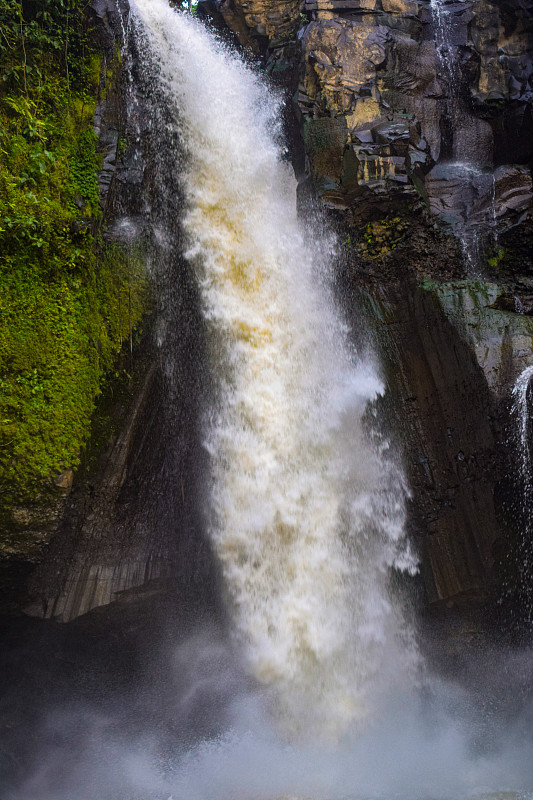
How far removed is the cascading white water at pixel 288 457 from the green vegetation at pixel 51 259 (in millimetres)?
1288

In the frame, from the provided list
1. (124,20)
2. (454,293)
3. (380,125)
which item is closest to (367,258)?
(454,293)

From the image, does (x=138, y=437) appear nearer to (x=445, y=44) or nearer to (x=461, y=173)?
(x=461, y=173)

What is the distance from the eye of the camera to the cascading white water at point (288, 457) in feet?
19.9

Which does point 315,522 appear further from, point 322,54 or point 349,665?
point 322,54

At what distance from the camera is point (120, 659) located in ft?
20.4

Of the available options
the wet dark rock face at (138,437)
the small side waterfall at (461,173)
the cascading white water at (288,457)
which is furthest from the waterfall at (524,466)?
the wet dark rock face at (138,437)

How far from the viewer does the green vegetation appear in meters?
5.50

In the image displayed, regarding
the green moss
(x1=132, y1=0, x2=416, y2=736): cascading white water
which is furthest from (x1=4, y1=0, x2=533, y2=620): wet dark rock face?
(x1=132, y1=0, x2=416, y2=736): cascading white water

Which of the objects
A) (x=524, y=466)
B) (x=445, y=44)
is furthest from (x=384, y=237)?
(x=445, y=44)

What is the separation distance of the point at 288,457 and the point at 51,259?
3513mm

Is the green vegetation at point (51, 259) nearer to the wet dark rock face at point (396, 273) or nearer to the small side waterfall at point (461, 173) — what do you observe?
the wet dark rock face at point (396, 273)

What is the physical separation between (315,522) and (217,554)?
1.22m

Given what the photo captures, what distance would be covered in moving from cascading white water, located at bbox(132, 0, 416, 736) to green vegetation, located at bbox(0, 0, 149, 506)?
50.7 inches

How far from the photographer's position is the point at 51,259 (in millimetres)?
5922
